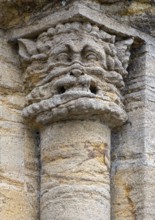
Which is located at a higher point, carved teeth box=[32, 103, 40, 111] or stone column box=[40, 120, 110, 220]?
carved teeth box=[32, 103, 40, 111]

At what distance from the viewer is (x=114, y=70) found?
354 centimetres

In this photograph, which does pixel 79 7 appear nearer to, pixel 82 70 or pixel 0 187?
pixel 82 70

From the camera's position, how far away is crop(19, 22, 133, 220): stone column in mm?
3355

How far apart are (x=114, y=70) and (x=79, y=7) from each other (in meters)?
0.26

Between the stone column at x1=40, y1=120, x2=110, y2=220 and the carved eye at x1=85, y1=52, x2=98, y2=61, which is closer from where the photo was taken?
the stone column at x1=40, y1=120, x2=110, y2=220

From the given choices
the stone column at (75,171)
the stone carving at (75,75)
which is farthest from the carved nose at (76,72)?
the stone column at (75,171)

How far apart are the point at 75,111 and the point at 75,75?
0.13 metres

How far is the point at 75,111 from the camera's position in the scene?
3398 mm

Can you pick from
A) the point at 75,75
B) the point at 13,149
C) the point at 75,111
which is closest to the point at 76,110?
the point at 75,111

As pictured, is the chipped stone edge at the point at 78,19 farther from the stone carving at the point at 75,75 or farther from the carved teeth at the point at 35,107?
the carved teeth at the point at 35,107

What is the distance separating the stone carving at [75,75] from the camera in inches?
134

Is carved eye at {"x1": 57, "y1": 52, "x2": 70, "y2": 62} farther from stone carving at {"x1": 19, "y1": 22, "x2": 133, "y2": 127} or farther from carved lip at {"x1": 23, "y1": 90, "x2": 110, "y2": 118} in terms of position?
carved lip at {"x1": 23, "y1": 90, "x2": 110, "y2": 118}

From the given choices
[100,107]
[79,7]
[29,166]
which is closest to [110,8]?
[79,7]

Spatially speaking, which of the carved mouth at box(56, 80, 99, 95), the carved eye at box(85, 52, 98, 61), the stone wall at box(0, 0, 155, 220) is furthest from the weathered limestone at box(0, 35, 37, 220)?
the carved eye at box(85, 52, 98, 61)
